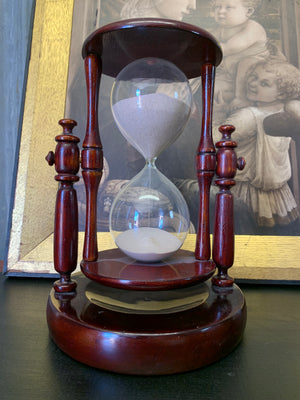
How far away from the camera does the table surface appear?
18.8 inches

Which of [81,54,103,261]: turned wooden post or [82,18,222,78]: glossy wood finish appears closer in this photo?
[82,18,222,78]: glossy wood finish

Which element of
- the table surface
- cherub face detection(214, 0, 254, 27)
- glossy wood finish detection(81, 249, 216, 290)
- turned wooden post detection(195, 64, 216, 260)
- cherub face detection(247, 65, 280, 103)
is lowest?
the table surface

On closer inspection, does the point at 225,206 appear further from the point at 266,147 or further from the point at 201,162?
the point at 266,147

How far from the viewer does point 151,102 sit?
0.63 m

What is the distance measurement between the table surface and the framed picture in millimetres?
338

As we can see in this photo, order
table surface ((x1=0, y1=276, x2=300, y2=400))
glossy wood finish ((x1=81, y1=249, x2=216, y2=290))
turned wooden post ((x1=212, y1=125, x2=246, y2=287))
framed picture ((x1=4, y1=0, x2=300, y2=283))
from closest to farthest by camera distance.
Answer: table surface ((x1=0, y1=276, x2=300, y2=400))
glossy wood finish ((x1=81, y1=249, x2=216, y2=290))
turned wooden post ((x1=212, y1=125, x2=246, y2=287))
framed picture ((x1=4, y1=0, x2=300, y2=283))

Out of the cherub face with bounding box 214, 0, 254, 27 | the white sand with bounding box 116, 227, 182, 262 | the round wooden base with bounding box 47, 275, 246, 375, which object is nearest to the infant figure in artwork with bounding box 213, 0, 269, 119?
the cherub face with bounding box 214, 0, 254, 27

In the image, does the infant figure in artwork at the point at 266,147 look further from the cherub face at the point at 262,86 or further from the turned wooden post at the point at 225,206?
the turned wooden post at the point at 225,206

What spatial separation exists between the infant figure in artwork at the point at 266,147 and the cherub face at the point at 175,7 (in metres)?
0.30

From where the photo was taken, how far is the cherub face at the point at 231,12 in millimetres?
1090

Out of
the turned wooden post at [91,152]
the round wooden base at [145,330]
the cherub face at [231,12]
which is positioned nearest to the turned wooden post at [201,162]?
the round wooden base at [145,330]

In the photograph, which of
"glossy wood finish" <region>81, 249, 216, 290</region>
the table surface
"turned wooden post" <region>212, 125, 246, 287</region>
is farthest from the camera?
"turned wooden post" <region>212, 125, 246, 287</region>

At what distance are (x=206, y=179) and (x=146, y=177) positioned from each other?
5.3 inches

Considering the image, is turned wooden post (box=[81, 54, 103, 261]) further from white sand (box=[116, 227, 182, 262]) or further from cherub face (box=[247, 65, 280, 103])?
cherub face (box=[247, 65, 280, 103])
